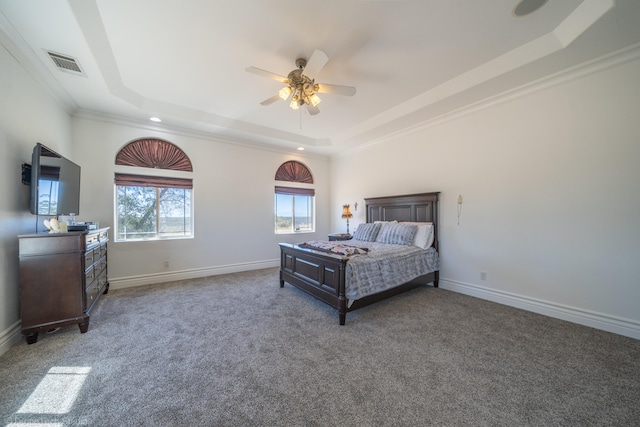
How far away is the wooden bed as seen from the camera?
2.71m

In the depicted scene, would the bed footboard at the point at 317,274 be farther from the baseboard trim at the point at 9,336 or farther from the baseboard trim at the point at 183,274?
the baseboard trim at the point at 9,336

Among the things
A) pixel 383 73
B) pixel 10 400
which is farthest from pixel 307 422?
pixel 383 73

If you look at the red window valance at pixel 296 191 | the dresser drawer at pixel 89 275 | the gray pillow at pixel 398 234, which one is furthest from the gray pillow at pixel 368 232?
the dresser drawer at pixel 89 275

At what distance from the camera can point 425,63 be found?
2.67 m

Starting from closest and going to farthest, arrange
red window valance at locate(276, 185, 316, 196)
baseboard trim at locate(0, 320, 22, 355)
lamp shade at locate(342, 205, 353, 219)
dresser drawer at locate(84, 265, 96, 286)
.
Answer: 1. baseboard trim at locate(0, 320, 22, 355)
2. dresser drawer at locate(84, 265, 96, 286)
3. lamp shade at locate(342, 205, 353, 219)
4. red window valance at locate(276, 185, 316, 196)

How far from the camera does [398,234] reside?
3879mm

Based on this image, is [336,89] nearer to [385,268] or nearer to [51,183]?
[385,268]

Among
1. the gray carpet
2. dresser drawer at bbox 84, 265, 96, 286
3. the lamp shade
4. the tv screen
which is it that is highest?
the tv screen

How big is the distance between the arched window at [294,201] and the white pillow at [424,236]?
289 cm

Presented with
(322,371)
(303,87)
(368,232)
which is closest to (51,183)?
(303,87)

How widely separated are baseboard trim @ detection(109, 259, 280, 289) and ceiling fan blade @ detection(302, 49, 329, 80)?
3918 mm

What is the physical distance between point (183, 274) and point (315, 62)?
4.19 m

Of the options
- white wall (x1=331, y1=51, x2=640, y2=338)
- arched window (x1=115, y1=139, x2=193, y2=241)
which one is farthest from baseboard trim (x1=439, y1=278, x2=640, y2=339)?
arched window (x1=115, y1=139, x2=193, y2=241)

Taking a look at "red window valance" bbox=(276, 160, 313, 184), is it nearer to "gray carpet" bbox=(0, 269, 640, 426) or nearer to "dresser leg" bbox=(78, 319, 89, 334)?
"gray carpet" bbox=(0, 269, 640, 426)
